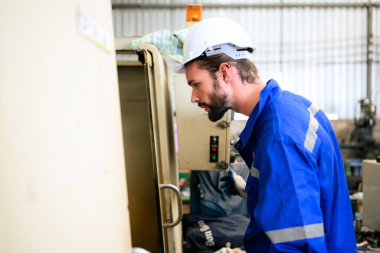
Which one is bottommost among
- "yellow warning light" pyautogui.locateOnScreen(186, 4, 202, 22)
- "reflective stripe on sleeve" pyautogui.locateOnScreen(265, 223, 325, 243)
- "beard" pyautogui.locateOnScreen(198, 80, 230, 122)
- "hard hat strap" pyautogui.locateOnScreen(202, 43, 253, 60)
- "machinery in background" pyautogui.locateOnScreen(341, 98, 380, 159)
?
"machinery in background" pyautogui.locateOnScreen(341, 98, 380, 159)

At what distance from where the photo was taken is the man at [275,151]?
40.0 inches

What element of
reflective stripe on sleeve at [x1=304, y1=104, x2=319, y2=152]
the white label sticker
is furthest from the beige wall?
reflective stripe on sleeve at [x1=304, y1=104, x2=319, y2=152]

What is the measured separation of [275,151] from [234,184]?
152cm

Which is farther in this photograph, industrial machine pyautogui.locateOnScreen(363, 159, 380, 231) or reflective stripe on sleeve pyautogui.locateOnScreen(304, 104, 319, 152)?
industrial machine pyautogui.locateOnScreen(363, 159, 380, 231)

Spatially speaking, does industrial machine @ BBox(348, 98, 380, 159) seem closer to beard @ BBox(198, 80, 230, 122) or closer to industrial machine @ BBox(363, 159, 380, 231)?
industrial machine @ BBox(363, 159, 380, 231)

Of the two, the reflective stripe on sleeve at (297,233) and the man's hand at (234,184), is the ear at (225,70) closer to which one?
the reflective stripe on sleeve at (297,233)

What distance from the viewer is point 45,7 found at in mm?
425

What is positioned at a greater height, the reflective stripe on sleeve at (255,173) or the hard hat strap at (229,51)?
the hard hat strap at (229,51)

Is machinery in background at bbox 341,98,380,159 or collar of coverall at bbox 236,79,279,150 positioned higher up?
collar of coverall at bbox 236,79,279,150

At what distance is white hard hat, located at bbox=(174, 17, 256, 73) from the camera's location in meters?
1.39

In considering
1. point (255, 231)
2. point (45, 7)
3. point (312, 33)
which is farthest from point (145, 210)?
point (312, 33)

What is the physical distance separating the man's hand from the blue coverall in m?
1.18

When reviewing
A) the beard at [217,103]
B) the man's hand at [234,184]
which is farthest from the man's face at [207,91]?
the man's hand at [234,184]

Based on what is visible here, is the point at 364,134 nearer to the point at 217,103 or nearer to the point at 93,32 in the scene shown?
the point at 217,103
